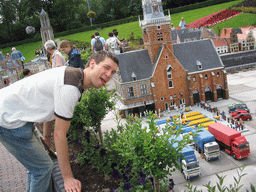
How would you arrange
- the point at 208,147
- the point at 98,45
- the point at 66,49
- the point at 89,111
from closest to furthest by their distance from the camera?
the point at 89,111 < the point at 66,49 < the point at 98,45 < the point at 208,147

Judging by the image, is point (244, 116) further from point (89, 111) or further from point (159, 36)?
point (89, 111)

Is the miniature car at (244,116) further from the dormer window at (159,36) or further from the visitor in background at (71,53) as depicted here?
the visitor in background at (71,53)

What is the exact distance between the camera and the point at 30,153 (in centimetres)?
499

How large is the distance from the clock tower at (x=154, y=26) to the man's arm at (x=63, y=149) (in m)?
30.4

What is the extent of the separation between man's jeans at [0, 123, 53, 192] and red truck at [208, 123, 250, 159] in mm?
17914

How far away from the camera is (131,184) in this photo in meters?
6.07

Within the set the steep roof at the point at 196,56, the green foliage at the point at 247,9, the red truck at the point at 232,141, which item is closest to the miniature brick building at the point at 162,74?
the steep roof at the point at 196,56

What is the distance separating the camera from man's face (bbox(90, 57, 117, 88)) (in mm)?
4914

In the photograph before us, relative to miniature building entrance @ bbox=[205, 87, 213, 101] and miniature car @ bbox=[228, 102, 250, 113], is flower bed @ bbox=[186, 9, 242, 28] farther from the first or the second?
miniature car @ bbox=[228, 102, 250, 113]

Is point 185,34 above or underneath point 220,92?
above

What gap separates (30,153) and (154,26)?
31348mm

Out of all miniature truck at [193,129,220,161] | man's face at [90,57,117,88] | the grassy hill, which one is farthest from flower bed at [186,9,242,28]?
man's face at [90,57,117,88]

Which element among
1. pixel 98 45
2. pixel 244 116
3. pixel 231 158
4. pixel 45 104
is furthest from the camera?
pixel 244 116

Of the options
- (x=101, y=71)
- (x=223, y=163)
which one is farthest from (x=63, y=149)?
(x=223, y=163)
